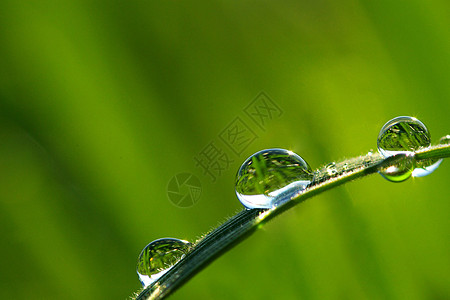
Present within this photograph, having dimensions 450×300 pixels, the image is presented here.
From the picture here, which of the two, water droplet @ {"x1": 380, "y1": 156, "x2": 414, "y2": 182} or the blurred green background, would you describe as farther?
the blurred green background

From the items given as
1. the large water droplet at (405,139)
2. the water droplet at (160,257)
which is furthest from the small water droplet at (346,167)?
the water droplet at (160,257)

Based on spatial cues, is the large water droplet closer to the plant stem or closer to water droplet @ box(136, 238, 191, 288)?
the plant stem

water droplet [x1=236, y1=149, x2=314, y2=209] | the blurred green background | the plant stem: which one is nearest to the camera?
the plant stem

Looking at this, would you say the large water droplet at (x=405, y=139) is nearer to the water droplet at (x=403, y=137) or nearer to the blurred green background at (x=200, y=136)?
the water droplet at (x=403, y=137)

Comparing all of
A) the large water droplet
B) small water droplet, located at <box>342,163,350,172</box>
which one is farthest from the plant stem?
the large water droplet

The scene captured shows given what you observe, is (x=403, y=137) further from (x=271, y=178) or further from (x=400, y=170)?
(x=271, y=178)

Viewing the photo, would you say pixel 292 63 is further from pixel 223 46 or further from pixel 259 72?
pixel 223 46
